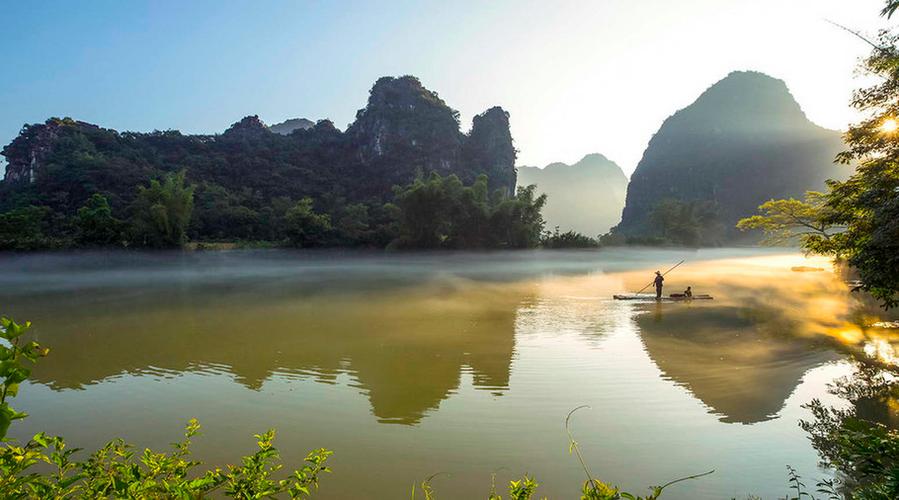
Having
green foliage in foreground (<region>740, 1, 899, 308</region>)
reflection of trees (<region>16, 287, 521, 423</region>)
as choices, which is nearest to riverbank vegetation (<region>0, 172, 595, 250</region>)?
reflection of trees (<region>16, 287, 521, 423</region>)

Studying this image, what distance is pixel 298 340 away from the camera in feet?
39.3

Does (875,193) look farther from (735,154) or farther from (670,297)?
(735,154)

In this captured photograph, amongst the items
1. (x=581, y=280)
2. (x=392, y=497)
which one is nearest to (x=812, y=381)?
(x=392, y=497)

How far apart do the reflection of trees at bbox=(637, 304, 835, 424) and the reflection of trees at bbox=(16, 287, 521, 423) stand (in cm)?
344

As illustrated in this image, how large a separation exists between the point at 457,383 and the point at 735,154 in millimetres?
167270

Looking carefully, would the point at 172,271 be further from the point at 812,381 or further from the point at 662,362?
the point at 812,381

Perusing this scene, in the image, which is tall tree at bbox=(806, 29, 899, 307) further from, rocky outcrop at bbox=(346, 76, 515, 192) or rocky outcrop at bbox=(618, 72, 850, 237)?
rocky outcrop at bbox=(618, 72, 850, 237)

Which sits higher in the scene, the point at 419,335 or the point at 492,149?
the point at 492,149

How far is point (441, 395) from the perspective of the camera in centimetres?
779

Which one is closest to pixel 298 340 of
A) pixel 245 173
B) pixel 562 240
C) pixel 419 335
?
pixel 419 335

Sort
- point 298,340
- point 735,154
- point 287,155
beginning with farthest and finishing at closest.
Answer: point 735,154
point 287,155
point 298,340

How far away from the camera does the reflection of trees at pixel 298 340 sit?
877 centimetres

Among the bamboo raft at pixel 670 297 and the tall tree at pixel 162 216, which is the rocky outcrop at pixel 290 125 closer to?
the tall tree at pixel 162 216

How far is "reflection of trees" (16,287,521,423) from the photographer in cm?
877
